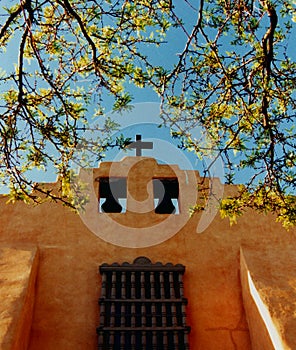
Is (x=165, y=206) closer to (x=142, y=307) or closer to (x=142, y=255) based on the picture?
(x=142, y=255)

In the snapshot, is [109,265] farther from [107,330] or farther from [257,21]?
[257,21]

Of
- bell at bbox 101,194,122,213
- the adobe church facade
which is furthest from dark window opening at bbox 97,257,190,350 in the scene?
bell at bbox 101,194,122,213

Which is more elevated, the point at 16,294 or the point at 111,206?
the point at 111,206

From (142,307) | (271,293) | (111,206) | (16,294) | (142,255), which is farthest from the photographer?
(111,206)

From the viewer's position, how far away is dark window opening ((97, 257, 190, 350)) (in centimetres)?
569

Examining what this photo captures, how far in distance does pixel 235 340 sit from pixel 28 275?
2.99 metres

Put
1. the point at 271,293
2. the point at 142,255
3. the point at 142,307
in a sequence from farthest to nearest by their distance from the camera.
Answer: the point at 142,255 < the point at 142,307 < the point at 271,293

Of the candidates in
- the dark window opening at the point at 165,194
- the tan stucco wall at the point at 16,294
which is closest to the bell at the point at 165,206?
the dark window opening at the point at 165,194

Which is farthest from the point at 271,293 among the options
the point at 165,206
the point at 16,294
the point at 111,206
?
the point at 16,294

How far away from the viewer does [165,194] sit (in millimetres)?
7668

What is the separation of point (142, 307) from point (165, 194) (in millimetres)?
2293

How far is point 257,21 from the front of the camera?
4.17 metres

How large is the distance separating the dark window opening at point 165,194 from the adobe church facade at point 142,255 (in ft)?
0.06

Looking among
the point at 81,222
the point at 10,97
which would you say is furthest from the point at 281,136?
the point at 81,222
